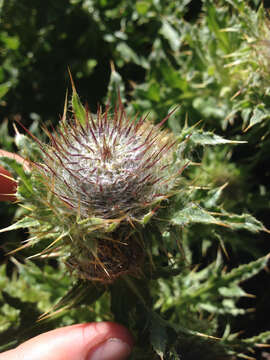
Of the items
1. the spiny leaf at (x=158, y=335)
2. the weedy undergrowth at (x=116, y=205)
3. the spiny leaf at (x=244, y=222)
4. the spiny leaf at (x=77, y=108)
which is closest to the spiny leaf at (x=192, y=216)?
the weedy undergrowth at (x=116, y=205)

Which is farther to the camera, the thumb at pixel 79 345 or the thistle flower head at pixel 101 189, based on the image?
the thumb at pixel 79 345

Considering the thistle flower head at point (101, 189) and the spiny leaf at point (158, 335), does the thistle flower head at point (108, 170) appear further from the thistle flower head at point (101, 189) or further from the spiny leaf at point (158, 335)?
the spiny leaf at point (158, 335)

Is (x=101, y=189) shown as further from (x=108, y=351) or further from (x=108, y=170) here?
(x=108, y=351)

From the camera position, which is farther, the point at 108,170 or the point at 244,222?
the point at 244,222

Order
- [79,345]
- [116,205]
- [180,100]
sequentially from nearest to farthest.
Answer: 1. [116,205]
2. [79,345]
3. [180,100]

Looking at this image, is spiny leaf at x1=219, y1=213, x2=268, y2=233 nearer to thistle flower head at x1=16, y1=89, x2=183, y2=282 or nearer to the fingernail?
thistle flower head at x1=16, y1=89, x2=183, y2=282

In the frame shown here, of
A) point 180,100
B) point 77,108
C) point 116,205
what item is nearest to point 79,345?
point 116,205
